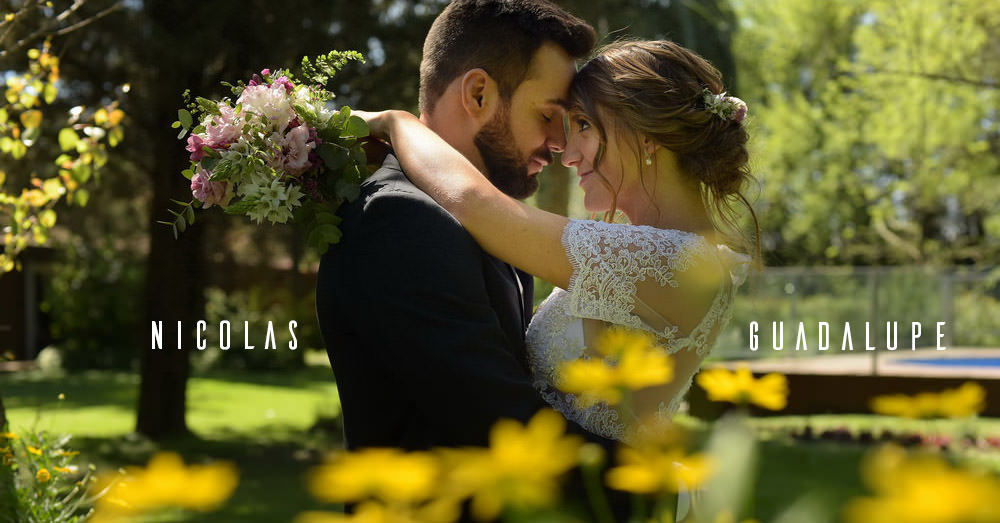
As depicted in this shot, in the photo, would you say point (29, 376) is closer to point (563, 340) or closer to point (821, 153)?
point (563, 340)

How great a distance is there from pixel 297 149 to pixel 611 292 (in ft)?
2.69

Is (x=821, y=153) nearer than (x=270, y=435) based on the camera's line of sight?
No

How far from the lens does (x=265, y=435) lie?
12000mm

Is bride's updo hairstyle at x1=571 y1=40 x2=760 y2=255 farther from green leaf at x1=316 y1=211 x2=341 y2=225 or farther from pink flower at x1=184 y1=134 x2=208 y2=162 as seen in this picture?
pink flower at x1=184 y1=134 x2=208 y2=162

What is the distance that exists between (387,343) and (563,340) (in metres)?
0.55

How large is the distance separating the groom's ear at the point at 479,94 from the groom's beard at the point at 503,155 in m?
0.03

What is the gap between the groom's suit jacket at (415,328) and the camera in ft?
6.57

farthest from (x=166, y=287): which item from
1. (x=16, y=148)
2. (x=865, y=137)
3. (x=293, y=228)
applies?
(x=865, y=137)

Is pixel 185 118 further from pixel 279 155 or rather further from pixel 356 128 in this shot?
→ pixel 356 128

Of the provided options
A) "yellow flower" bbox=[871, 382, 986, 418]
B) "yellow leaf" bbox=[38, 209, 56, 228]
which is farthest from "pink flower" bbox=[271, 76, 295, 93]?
"yellow leaf" bbox=[38, 209, 56, 228]

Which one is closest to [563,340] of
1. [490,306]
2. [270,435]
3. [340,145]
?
[490,306]

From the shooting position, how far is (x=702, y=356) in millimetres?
2664

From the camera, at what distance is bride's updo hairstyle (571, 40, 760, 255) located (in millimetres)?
2654

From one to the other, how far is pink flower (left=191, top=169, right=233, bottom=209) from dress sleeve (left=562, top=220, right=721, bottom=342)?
84cm
